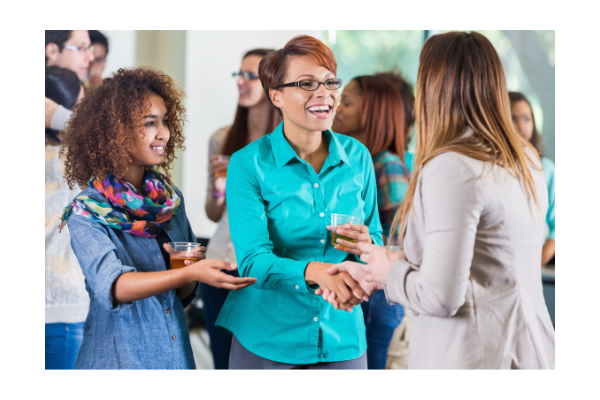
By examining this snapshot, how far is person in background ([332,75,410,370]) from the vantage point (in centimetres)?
279

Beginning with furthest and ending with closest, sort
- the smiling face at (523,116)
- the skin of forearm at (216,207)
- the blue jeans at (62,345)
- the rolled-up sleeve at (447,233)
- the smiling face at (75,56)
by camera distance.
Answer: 1. the smiling face at (523,116)
2. the skin of forearm at (216,207)
3. the smiling face at (75,56)
4. the blue jeans at (62,345)
5. the rolled-up sleeve at (447,233)

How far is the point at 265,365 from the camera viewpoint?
1868 mm

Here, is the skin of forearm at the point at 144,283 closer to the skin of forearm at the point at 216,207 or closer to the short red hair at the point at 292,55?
the short red hair at the point at 292,55

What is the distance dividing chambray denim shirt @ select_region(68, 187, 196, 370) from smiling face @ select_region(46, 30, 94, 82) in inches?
62.4

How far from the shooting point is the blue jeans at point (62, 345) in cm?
271

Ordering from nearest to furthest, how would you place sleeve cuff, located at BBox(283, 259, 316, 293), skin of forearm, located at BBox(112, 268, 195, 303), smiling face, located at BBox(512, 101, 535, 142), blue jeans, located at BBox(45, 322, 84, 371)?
skin of forearm, located at BBox(112, 268, 195, 303)
sleeve cuff, located at BBox(283, 259, 316, 293)
blue jeans, located at BBox(45, 322, 84, 371)
smiling face, located at BBox(512, 101, 535, 142)

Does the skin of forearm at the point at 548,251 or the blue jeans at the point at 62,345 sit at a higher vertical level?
the skin of forearm at the point at 548,251

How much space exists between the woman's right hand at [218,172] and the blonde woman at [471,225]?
1791 mm

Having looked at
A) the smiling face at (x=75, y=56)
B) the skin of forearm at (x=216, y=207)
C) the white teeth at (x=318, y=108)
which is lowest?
the skin of forearm at (x=216, y=207)

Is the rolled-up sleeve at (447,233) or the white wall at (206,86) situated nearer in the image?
the rolled-up sleeve at (447,233)

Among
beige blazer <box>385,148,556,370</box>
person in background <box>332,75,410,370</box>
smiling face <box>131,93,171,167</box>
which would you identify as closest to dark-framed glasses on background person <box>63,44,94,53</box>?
smiling face <box>131,93,171,167</box>

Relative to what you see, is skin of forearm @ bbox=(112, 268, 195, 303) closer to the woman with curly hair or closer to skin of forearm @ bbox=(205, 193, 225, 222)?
the woman with curly hair

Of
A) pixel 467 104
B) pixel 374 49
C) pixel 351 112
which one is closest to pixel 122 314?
pixel 467 104

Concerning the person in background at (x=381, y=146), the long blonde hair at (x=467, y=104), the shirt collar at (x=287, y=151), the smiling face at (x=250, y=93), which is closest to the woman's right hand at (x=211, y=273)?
the shirt collar at (x=287, y=151)
